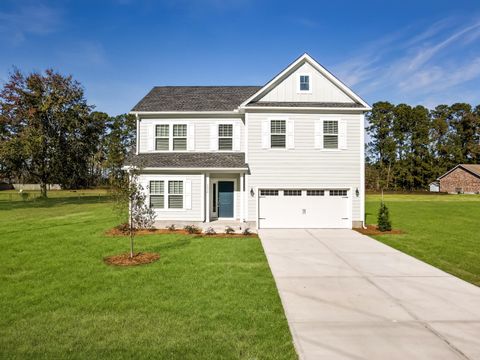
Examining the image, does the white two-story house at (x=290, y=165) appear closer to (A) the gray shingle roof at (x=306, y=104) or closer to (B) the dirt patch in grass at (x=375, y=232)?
(A) the gray shingle roof at (x=306, y=104)

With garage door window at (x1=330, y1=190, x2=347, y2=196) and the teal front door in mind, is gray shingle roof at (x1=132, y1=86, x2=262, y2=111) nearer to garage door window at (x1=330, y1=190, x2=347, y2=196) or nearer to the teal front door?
the teal front door

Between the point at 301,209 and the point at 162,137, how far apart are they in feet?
29.7

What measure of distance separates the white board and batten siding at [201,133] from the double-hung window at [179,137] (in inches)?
9.4

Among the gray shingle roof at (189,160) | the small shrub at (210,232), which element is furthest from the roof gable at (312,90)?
the small shrub at (210,232)

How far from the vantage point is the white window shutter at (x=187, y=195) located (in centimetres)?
1562

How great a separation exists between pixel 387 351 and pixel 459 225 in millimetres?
17170

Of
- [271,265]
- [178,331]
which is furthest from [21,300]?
[271,265]

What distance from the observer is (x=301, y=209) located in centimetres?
1560

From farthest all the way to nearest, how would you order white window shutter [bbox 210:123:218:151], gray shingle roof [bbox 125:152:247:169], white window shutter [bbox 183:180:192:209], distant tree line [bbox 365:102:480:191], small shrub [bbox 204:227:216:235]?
distant tree line [bbox 365:102:480:191], white window shutter [bbox 210:123:218:151], white window shutter [bbox 183:180:192:209], gray shingle roof [bbox 125:152:247:169], small shrub [bbox 204:227:216:235]

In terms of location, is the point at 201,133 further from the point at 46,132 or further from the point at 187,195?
the point at 46,132

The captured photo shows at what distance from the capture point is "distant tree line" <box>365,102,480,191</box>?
59.8 m

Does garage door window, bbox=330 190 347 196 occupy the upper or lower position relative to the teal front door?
upper

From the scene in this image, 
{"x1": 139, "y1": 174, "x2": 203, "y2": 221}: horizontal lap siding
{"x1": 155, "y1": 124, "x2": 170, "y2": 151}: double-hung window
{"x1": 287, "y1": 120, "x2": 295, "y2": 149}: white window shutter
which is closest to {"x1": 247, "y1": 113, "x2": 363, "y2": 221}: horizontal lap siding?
{"x1": 287, "y1": 120, "x2": 295, "y2": 149}: white window shutter

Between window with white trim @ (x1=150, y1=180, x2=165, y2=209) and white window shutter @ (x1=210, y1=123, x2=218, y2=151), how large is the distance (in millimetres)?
3577
